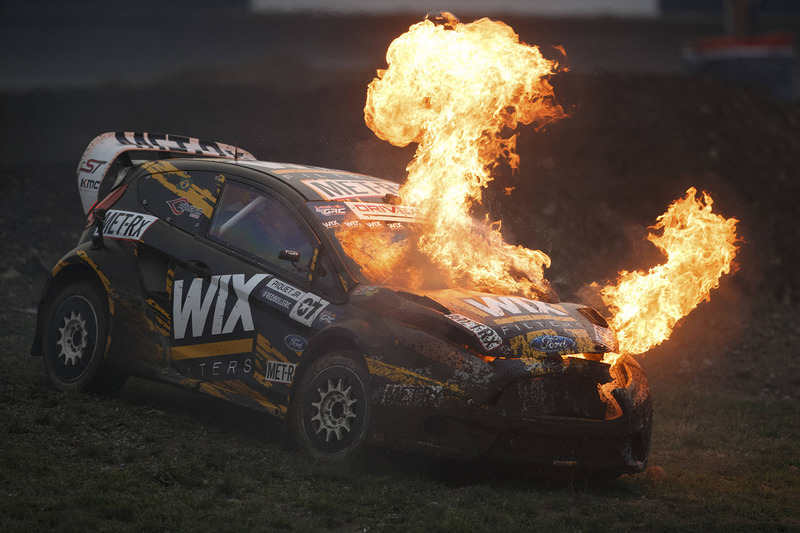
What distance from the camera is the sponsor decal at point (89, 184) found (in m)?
8.62

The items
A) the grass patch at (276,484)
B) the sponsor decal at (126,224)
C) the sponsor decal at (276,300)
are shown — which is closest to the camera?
the grass patch at (276,484)

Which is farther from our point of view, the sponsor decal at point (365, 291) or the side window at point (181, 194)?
the side window at point (181, 194)

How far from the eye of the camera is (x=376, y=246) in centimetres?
712

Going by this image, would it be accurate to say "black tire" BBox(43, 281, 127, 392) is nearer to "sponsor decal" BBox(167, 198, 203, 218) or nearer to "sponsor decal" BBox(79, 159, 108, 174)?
"sponsor decal" BBox(167, 198, 203, 218)

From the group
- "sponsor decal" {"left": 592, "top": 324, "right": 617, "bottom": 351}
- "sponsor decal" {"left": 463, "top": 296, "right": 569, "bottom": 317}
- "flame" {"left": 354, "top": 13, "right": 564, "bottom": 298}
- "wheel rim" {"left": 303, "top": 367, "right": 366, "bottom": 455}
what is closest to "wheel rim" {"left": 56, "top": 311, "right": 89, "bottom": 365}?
"wheel rim" {"left": 303, "top": 367, "right": 366, "bottom": 455}

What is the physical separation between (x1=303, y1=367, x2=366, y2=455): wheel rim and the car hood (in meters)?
0.48

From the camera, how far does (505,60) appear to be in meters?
7.90

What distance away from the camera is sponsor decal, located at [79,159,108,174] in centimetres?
865

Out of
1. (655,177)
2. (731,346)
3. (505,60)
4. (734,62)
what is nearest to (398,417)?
(505,60)

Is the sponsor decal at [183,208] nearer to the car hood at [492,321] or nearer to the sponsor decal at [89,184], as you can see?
the sponsor decal at [89,184]

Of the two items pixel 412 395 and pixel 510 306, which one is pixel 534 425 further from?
pixel 510 306

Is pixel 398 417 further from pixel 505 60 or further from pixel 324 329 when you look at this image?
pixel 505 60

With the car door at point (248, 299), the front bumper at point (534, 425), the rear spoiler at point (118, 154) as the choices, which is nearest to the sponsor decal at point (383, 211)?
the car door at point (248, 299)

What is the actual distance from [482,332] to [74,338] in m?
3.55
